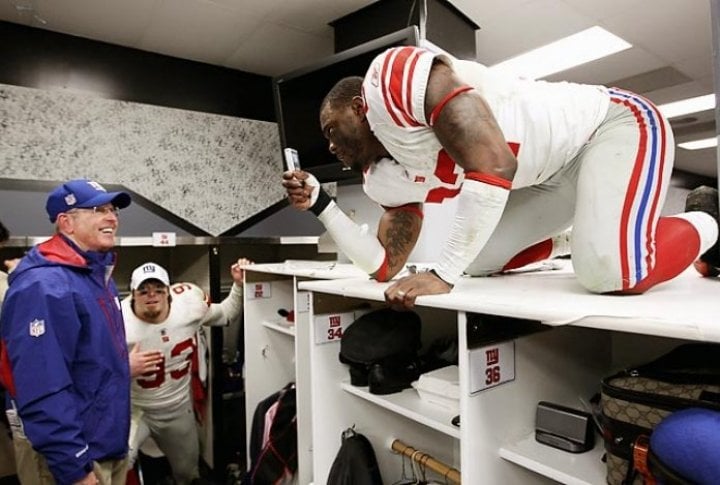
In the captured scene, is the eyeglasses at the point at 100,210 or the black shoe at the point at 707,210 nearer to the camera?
the black shoe at the point at 707,210

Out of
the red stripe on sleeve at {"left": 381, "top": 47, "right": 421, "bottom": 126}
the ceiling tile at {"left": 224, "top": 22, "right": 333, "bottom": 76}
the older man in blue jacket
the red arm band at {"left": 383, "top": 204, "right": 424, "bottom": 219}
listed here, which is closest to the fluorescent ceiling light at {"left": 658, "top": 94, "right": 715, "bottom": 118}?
the ceiling tile at {"left": 224, "top": 22, "right": 333, "bottom": 76}

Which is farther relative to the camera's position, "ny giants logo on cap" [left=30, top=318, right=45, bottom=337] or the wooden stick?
"ny giants logo on cap" [left=30, top=318, right=45, bottom=337]

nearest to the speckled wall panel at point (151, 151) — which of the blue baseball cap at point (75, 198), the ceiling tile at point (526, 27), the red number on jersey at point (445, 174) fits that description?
the blue baseball cap at point (75, 198)

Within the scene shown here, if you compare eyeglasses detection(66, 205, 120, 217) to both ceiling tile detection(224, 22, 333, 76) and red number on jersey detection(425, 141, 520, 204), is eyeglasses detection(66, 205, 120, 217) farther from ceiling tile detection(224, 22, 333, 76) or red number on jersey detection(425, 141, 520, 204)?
ceiling tile detection(224, 22, 333, 76)

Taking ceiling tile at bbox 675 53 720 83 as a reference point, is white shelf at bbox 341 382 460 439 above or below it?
below

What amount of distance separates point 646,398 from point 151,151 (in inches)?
131

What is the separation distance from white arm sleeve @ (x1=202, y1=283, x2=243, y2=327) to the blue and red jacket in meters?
0.79

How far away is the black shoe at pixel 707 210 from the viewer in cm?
114

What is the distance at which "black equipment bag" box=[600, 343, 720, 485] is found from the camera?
728 millimetres

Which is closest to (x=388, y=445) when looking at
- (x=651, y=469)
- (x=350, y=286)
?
(x=350, y=286)

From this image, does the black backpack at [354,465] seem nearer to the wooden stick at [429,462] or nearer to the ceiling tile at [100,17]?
the wooden stick at [429,462]

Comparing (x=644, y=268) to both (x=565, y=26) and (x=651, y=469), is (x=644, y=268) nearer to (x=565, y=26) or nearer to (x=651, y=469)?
(x=651, y=469)

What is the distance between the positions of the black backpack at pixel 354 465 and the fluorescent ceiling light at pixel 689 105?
5.03 m

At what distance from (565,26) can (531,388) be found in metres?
2.79
